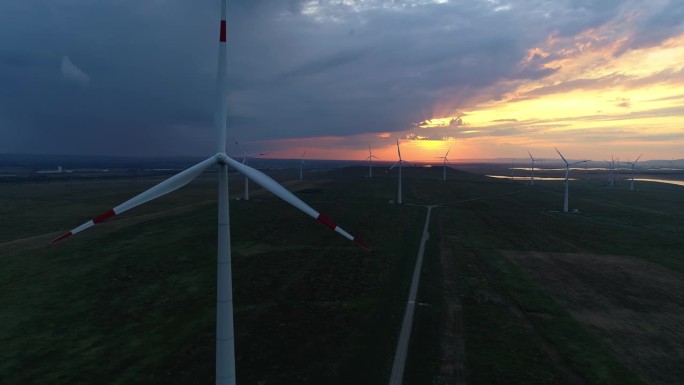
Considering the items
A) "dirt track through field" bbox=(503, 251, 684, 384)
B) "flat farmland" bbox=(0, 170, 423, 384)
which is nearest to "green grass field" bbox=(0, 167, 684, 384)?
"flat farmland" bbox=(0, 170, 423, 384)

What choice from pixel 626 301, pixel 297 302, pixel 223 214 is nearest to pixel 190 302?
pixel 297 302

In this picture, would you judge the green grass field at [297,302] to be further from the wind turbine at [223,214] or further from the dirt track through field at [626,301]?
the wind turbine at [223,214]

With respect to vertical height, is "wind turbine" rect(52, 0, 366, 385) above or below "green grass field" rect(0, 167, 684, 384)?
above

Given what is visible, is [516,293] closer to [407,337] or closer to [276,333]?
[407,337]

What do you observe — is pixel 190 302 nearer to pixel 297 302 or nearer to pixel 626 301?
pixel 297 302

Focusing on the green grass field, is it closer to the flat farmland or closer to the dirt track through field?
the flat farmland

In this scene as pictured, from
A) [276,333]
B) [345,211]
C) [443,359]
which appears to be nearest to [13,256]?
[276,333]

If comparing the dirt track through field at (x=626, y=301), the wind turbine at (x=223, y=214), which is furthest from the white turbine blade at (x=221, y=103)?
the dirt track through field at (x=626, y=301)
